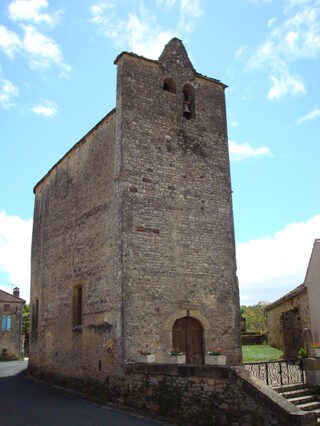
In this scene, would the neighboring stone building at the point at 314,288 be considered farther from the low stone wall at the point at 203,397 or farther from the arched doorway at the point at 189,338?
the low stone wall at the point at 203,397

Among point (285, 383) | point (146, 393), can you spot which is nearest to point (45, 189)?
point (146, 393)

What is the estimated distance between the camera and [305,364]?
1138 cm

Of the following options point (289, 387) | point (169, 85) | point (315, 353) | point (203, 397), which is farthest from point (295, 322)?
point (169, 85)

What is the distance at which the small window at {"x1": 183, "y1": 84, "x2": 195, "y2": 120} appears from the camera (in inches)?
613

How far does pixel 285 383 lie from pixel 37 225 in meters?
14.7

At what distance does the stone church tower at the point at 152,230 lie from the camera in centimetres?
1298

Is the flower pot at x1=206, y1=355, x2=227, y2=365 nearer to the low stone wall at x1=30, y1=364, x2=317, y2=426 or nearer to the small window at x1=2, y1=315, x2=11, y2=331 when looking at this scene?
the low stone wall at x1=30, y1=364, x2=317, y2=426

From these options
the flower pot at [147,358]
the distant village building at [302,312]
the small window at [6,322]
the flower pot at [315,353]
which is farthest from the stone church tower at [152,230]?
the small window at [6,322]

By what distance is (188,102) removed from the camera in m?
15.8

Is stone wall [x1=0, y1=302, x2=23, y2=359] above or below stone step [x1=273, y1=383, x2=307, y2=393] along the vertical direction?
above

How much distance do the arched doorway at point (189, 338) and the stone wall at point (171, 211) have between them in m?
0.23

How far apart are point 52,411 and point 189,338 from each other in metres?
4.57

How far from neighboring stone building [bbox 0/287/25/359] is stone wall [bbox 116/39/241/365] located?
27624 mm

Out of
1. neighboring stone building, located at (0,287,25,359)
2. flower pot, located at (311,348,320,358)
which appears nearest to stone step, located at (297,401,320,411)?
flower pot, located at (311,348,320,358)
